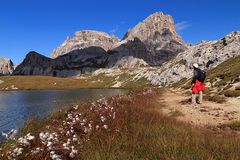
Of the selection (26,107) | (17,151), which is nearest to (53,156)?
(17,151)

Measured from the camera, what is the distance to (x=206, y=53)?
19875 centimetres

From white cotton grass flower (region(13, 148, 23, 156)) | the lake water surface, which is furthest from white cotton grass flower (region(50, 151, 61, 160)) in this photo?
the lake water surface

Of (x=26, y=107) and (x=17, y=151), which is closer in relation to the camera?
(x=17, y=151)

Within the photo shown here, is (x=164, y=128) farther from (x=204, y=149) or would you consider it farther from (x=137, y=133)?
(x=204, y=149)

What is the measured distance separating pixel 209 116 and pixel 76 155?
13701 mm

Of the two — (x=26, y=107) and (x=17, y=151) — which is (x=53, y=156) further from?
(x=26, y=107)

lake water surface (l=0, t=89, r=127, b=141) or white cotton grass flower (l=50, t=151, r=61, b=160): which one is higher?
white cotton grass flower (l=50, t=151, r=61, b=160)

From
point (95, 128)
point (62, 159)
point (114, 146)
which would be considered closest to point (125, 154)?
point (114, 146)

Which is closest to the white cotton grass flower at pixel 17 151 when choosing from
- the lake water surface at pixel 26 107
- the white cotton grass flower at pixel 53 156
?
the white cotton grass flower at pixel 53 156

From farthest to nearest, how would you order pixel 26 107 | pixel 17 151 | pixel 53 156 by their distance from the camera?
pixel 26 107 < pixel 17 151 < pixel 53 156

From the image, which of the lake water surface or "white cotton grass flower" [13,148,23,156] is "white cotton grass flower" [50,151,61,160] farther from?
the lake water surface

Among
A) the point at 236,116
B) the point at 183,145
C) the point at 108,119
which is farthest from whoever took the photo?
the point at 236,116

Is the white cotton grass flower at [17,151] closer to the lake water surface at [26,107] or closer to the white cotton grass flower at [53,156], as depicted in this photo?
the white cotton grass flower at [53,156]

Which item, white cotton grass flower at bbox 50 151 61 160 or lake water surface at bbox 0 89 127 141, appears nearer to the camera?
white cotton grass flower at bbox 50 151 61 160
